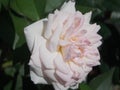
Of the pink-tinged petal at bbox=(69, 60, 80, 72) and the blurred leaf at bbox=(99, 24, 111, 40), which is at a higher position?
the pink-tinged petal at bbox=(69, 60, 80, 72)

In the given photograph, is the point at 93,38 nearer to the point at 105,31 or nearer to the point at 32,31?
the point at 32,31

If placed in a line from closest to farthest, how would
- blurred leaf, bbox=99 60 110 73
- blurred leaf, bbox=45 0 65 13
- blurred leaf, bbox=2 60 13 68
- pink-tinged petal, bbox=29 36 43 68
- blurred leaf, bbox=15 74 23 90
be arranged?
pink-tinged petal, bbox=29 36 43 68 < blurred leaf, bbox=45 0 65 13 < blurred leaf, bbox=15 74 23 90 < blurred leaf, bbox=2 60 13 68 < blurred leaf, bbox=99 60 110 73

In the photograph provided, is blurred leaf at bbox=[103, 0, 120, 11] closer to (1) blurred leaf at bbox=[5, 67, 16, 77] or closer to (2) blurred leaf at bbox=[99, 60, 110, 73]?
(2) blurred leaf at bbox=[99, 60, 110, 73]

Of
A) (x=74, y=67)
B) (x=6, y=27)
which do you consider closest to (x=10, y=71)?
(x=6, y=27)

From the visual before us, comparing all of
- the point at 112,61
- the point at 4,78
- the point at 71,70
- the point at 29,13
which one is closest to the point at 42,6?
the point at 29,13

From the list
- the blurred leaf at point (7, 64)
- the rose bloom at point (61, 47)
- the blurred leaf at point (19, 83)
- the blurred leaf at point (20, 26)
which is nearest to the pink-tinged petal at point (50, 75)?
the rose bloom at point (61, 47)

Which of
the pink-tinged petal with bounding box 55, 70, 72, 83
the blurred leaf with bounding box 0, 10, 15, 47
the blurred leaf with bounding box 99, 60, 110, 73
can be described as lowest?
the blurred leaf with bounding box 99, 60, 110, 73

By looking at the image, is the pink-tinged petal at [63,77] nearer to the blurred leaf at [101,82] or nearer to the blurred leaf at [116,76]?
the blurred leaf at [101,82]

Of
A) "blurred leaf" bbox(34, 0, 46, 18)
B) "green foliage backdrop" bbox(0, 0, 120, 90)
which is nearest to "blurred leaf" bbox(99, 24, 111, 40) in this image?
"green foliage backdrop" bbox(0, 0, 120, 90)
